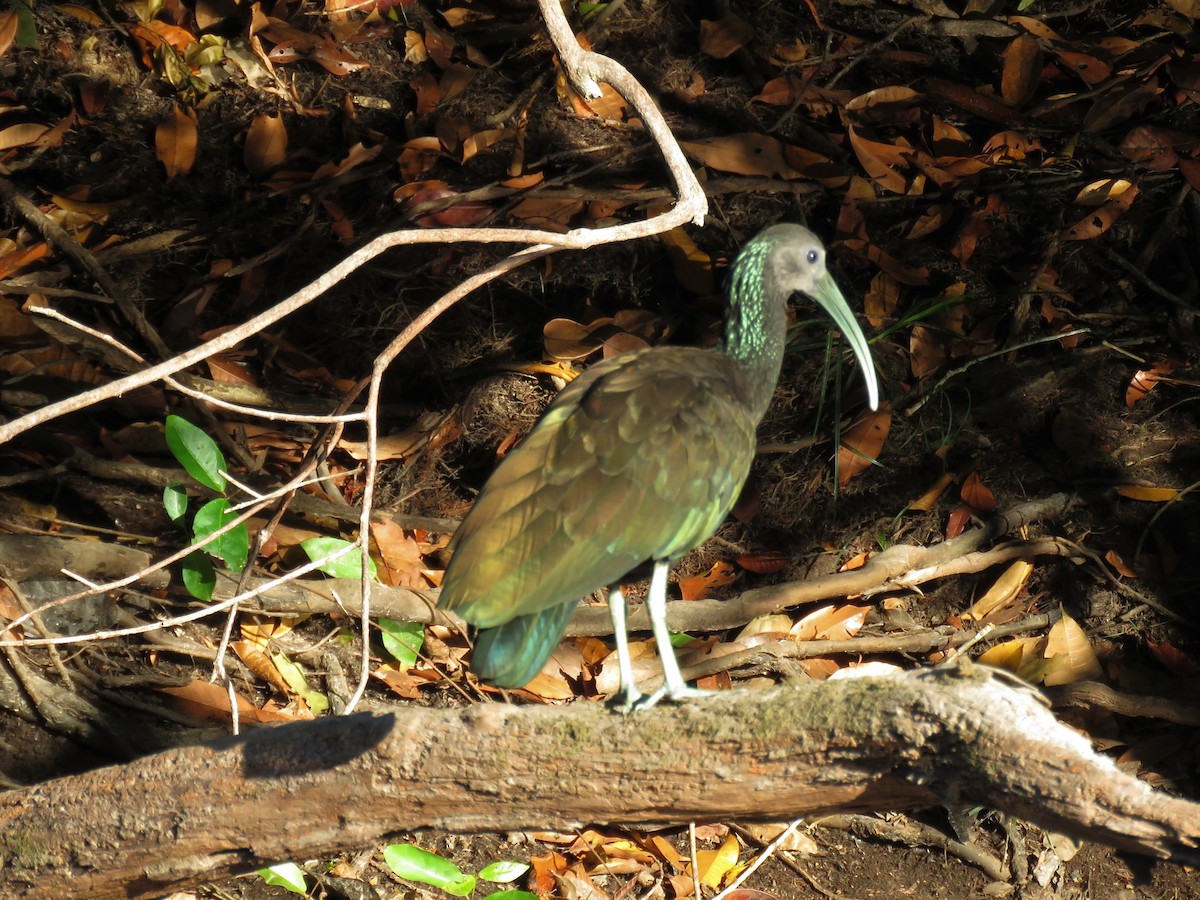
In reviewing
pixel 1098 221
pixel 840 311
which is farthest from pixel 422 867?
pixel 1098 221

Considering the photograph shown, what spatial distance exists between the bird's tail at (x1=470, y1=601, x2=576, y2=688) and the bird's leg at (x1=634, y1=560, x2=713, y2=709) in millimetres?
279

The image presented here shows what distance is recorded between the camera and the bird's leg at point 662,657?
298 centimetres

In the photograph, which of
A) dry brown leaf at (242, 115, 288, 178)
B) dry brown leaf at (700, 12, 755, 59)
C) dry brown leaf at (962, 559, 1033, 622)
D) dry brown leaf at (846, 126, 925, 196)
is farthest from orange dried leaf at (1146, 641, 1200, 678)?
dry brown leaf at (242, 115, 288, 178)

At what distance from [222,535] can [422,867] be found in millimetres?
1322

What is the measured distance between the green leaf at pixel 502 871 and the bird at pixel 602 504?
145 cm

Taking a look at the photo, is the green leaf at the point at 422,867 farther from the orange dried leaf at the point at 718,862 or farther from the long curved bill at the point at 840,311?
the long curved bill at the point at 840,311

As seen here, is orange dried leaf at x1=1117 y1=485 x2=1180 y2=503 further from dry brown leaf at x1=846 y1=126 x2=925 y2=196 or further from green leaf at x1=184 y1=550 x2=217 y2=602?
green leaf at x1=184 y1=550 x2=217 y2=602

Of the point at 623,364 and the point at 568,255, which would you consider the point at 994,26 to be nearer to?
the point at 568,255

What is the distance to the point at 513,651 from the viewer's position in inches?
115

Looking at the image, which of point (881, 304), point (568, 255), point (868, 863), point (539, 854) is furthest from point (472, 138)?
point (868, 863)

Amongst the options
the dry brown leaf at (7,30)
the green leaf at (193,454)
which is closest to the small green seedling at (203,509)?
the green leaf at (193,454)

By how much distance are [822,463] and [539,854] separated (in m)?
2.09

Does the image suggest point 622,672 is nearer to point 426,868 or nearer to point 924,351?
point 426,868

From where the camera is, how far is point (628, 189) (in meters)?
Result: 5.48
